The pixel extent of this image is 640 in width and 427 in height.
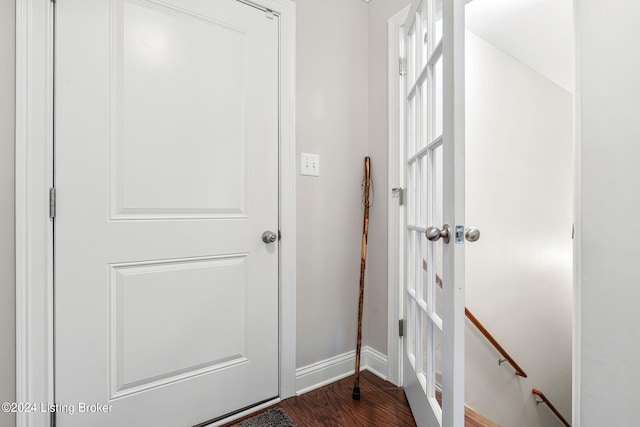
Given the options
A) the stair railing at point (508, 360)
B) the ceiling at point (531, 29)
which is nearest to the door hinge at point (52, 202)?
the stair railing at point (508, 360)

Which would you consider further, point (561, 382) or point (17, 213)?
point (561, 382)

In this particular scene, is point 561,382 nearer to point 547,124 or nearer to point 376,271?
point 547,124

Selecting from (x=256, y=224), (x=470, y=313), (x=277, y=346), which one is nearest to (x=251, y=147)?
(x=256, y=224)

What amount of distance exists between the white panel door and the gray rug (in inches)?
3.3

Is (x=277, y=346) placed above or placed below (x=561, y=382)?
above

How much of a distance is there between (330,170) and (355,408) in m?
1.20

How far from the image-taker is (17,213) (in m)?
1.00

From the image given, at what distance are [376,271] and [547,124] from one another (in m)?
2.21

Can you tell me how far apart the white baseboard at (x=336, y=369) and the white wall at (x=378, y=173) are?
7cm

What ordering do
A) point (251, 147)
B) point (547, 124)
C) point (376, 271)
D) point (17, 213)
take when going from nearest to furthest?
point (17, 213), point (251, 147), point (376, 271), point (547, 124)

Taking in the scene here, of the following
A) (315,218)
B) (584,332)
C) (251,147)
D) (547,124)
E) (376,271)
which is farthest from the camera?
(547,124)

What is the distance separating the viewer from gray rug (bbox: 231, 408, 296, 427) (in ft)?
4.41

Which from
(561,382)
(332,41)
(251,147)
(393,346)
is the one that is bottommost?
(561,382)

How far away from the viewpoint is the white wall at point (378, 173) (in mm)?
A: 1771
